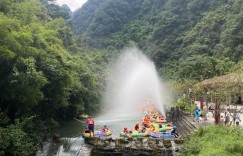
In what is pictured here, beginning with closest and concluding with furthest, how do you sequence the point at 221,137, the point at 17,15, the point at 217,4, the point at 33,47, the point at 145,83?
the point at 221,137 < the point at 33,47 < the point at 17,15 < the point at 145,83 < the point at 217,4

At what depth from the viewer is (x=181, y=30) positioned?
89.1 meters

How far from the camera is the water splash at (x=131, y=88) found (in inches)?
2234

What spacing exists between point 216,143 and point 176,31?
73367 millimetres

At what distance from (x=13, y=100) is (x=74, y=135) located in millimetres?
7660

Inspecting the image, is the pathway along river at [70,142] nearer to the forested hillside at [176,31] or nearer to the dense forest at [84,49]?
the dense forest at [84,49]

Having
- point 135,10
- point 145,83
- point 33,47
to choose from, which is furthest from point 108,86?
point 135,10

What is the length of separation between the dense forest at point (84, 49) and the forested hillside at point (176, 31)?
21 centimetres

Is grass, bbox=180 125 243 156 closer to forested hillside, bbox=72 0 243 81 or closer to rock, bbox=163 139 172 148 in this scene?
rock, bbox=163 139 172 148

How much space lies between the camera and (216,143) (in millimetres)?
18031

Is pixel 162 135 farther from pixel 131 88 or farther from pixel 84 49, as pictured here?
pixel 84 49

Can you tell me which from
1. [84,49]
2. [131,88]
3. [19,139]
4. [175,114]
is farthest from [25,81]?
[84,49]

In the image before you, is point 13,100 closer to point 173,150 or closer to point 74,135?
point 74,135

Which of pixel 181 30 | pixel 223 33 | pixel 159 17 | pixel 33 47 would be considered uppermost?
pixel 159 17

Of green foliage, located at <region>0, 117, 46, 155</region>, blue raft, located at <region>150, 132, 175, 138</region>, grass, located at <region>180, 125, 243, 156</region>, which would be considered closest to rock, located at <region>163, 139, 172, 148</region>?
grass, located at <region>180, 125, 243, 156</region>
